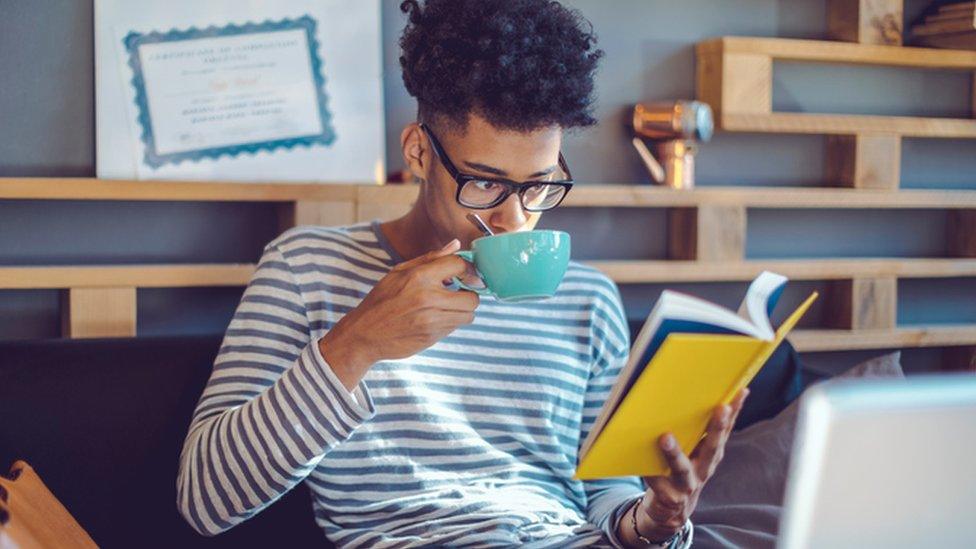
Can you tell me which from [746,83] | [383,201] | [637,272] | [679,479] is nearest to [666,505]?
[679,479]

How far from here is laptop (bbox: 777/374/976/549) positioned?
525mm

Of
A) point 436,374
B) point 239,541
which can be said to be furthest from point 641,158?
point 239,541

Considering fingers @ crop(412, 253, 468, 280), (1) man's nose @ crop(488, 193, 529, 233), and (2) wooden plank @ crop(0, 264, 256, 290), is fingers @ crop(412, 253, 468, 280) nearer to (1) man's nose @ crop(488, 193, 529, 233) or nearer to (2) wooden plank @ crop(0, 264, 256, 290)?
(1) man's nose @ crop(488, 193, 529, 233)

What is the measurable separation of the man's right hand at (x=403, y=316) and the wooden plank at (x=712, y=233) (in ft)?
4.02

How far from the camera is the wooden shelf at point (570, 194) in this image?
1862mm

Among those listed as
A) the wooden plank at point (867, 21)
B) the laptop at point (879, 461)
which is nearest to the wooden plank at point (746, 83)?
the wooden plank at point (867, 21)

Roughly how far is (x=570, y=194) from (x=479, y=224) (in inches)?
33.0

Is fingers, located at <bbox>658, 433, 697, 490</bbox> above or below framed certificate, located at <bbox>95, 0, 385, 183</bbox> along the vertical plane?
below

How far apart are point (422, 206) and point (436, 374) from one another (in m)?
0.23

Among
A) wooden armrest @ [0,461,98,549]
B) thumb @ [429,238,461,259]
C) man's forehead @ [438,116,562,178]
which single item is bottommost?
wooden armrest @ [0,461,98,549]

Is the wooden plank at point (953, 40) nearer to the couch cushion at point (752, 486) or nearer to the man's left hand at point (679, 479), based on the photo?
the couch cushion at point (752, 486)

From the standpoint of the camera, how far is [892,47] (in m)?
2.50

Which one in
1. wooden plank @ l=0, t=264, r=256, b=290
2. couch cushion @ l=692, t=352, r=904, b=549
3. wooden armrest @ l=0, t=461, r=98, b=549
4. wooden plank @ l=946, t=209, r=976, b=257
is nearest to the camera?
Result: wooden armrest @ l=0, t=461, r=98, b=549

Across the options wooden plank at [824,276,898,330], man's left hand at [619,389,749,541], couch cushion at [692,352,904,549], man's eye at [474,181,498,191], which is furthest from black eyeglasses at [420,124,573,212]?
wooden plank at [824,276,898,330]
